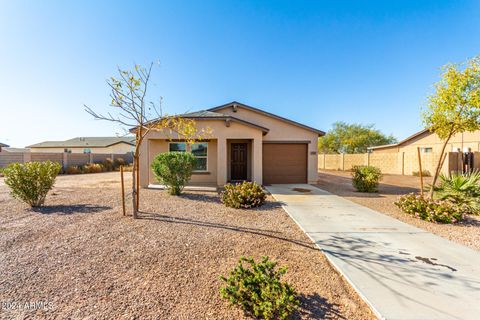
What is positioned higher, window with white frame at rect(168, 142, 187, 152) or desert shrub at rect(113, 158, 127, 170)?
window with white frame at rect(168, 142, 187, 152)

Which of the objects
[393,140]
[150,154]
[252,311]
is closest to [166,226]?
[252,311]

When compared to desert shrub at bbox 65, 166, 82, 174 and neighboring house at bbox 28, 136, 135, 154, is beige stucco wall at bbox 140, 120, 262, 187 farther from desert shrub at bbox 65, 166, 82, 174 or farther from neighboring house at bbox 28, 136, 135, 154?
neighboring house at bbox 28, 136, 135, 154

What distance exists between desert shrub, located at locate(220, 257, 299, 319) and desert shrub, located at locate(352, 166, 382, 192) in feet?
30.3

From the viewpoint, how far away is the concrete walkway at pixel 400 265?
7.89ft

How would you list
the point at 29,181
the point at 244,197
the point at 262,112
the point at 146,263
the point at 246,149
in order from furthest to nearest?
the point at 262,112 → the point at 246,149 → the point at 244,197 → the point at 29,181 → the point at 146,263

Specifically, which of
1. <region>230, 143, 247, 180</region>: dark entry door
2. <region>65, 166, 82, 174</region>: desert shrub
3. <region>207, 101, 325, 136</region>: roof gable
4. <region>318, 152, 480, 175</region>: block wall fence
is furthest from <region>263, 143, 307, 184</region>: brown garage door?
<region>65, 166, 82, 174</region>: desert shrub

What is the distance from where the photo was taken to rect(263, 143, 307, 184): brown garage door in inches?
496

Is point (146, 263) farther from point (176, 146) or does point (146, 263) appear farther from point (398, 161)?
point (398, 161)

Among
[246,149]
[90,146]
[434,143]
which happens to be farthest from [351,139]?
[90,146]

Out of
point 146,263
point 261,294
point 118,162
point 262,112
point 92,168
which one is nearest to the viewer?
point 261,294

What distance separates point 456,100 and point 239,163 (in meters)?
9.33

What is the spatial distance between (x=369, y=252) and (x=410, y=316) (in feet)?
5.35

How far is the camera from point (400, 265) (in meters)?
3.32

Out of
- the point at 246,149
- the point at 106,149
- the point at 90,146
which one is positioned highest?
the point at 90,146
